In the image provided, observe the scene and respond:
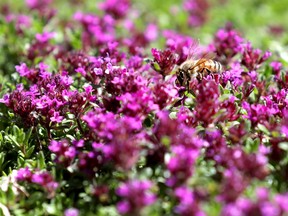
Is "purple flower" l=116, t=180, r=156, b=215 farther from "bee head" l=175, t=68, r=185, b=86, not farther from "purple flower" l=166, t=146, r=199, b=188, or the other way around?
"bee head" l=175, t=68, r=185, b=86

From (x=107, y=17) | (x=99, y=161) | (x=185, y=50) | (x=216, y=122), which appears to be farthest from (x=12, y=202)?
(x=107, y=17)

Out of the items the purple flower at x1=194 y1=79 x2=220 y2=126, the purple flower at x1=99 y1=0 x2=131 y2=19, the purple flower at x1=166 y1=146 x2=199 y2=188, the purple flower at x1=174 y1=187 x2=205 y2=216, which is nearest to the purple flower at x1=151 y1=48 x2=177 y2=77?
the purple flower at x1=194 y1=79 x2=220 y2=126

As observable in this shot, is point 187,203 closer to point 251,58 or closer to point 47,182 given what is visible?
point 47,182

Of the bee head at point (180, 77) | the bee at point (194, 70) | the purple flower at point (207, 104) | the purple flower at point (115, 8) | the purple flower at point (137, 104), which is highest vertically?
the purple flower at point (115, 8)

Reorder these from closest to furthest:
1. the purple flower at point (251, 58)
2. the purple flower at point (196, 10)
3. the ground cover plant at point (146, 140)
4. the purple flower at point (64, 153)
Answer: the ground cover plant at point (146, 140) → the purple flower at point (64, 153) → the purple flower at point (251, 58) → the purple flower at point (196, 10)

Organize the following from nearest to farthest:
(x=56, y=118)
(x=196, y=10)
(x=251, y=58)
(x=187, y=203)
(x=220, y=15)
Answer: (x=187, y=203) < (x=56, y=118) < (x=251, y=58) < (x=196, y=10) < (x=220, y=15)

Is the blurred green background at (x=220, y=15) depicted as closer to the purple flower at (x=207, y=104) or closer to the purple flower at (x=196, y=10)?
the purple flower at (x=196, y=10)

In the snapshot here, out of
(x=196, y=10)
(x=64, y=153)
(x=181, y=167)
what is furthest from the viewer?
(x=196, y=10)

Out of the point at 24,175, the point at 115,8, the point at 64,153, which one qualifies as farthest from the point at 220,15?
the point at 24,175

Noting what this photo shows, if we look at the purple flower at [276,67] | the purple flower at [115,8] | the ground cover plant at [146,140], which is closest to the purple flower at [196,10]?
the purple flower at [115,8]
